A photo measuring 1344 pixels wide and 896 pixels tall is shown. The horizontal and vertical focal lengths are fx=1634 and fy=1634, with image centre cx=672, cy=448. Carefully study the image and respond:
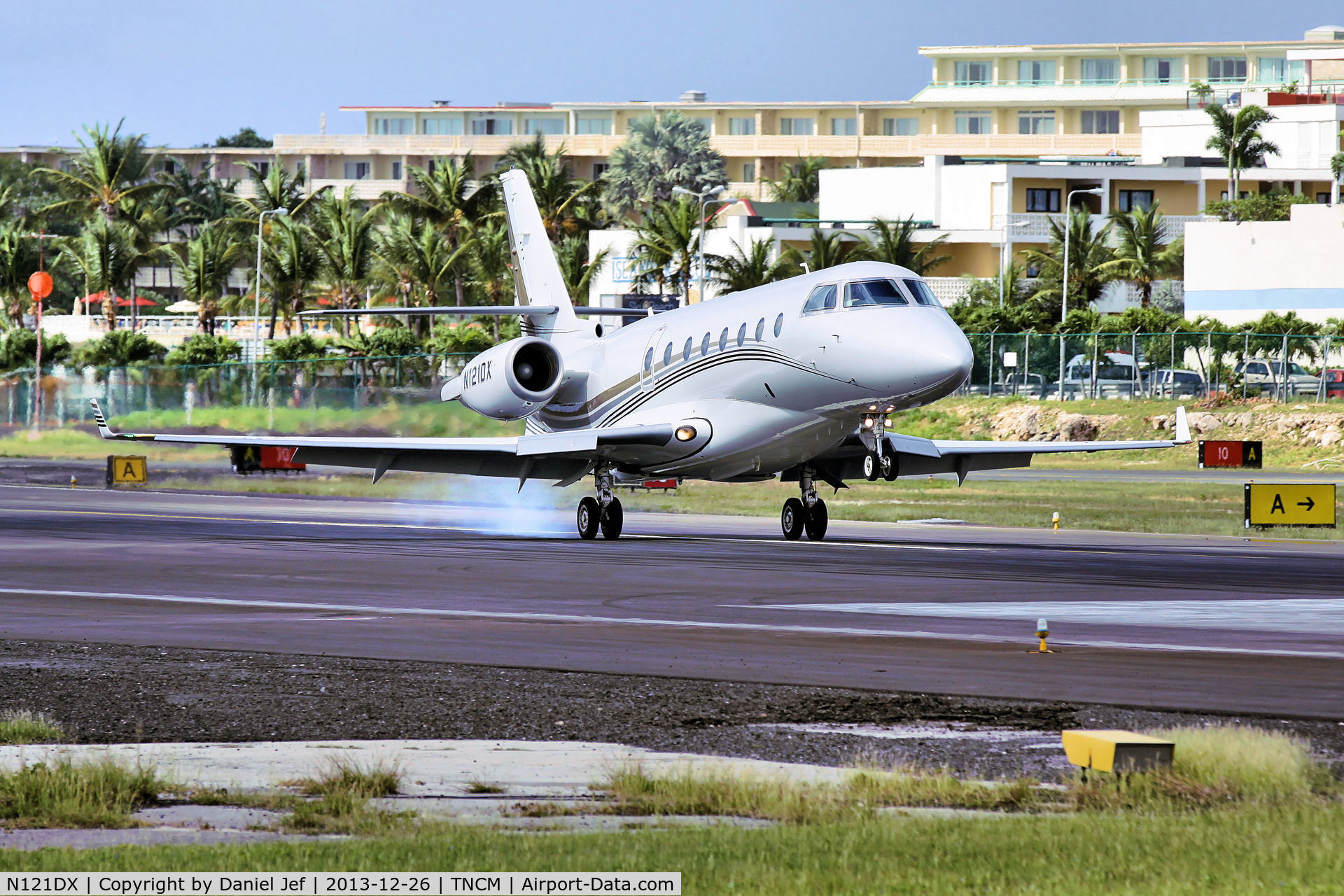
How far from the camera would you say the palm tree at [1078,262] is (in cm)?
8969

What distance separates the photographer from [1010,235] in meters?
97.1

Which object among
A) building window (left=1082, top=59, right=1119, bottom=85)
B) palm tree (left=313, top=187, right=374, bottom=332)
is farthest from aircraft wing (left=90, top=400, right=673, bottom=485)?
building window (left=1082, top=59, right=1119, bottom=85)

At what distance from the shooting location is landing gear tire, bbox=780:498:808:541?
29.6 meters

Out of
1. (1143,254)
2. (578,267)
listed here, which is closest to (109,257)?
(578,267)

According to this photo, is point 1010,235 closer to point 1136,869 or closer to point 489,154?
point 489,154

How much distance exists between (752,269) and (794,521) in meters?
59.4

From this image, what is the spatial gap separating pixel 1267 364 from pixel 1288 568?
4579 centimetres

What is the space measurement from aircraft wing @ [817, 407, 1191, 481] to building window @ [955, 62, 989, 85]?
452 ft

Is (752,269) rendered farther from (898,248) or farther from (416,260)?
(416,260)

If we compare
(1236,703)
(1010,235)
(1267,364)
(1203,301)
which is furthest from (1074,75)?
(1236,703)

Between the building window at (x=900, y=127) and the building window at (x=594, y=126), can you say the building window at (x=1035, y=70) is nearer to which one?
the building window at (x=900, y=127)

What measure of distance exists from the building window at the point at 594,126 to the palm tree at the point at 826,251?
2686 inches

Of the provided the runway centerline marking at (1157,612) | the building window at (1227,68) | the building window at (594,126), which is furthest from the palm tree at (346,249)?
the building window at (1227,68)

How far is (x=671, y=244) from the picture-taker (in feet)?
301
